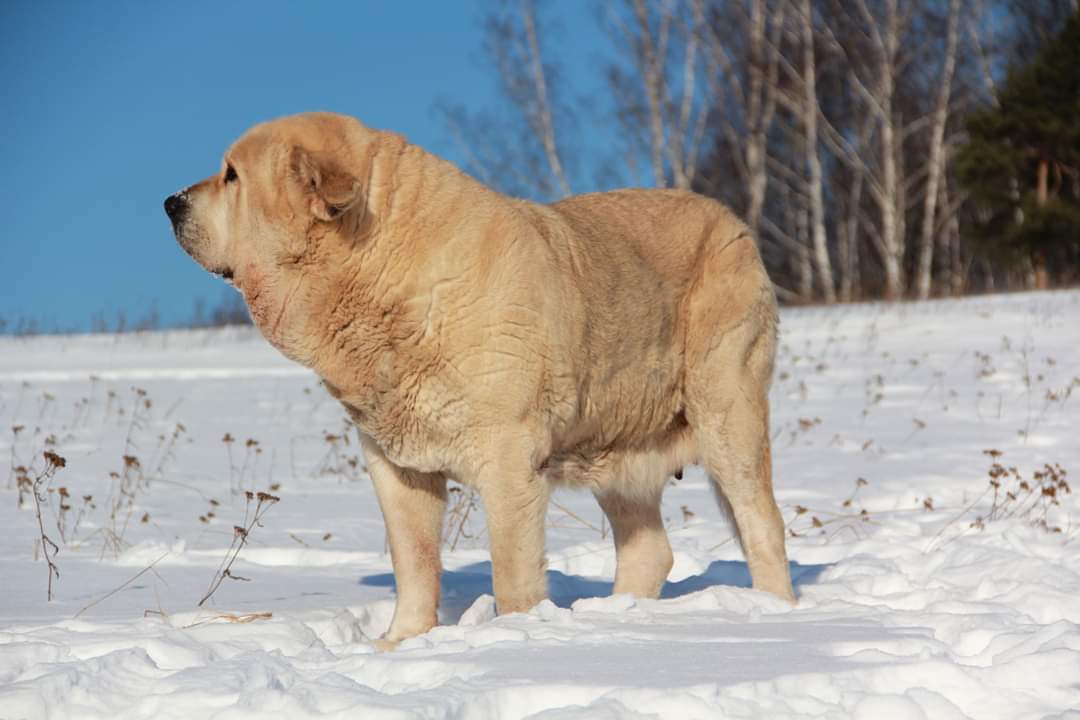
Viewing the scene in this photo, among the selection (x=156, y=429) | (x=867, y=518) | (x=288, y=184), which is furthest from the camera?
(x=156, y=429)

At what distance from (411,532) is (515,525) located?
1.96 ft

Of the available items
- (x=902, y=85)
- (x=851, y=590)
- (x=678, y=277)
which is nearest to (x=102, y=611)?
(x=678, y=277)

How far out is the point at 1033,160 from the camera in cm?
2662

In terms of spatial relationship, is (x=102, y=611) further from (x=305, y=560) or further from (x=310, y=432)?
(x=310, y=432)

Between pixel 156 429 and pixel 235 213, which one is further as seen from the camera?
pixel 156 429

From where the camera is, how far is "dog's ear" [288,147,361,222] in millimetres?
3689

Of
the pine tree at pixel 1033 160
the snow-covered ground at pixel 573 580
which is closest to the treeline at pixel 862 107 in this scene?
the pine tree at pixel 1033 160

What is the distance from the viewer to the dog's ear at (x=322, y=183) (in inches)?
145

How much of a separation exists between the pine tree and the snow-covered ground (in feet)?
42.8

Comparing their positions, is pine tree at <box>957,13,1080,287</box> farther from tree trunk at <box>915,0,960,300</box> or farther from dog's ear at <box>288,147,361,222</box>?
dog's ear at <box>288,147,361,222</box>

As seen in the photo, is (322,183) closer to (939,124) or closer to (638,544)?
(638,544)

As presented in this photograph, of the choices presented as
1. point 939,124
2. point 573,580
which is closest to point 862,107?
point 939,124

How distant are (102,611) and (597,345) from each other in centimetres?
202

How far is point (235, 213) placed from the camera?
390cm
